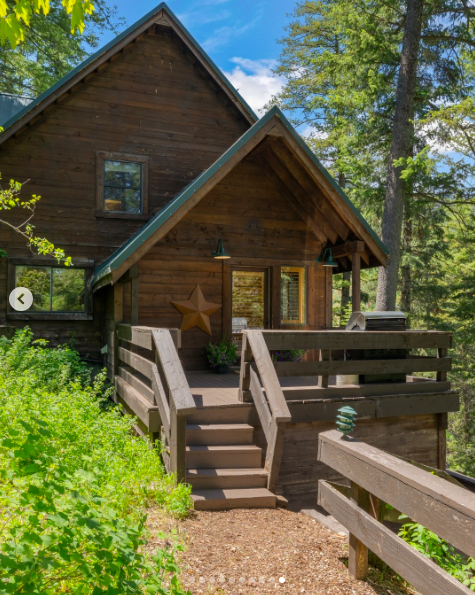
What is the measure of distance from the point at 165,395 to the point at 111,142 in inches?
290

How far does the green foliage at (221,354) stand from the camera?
9.45 metres

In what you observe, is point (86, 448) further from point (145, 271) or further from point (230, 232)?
point (230, 232)

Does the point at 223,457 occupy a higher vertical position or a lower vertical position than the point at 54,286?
lower

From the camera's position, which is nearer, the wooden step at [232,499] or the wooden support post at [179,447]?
the wooden step at [232,499]

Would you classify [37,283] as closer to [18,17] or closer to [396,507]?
[18,17]

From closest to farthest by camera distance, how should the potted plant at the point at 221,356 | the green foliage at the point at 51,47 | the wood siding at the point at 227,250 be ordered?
the potted plant at the point at 221,356
the wood siding at the point at 227,250
the green foliage at the point at 51,47

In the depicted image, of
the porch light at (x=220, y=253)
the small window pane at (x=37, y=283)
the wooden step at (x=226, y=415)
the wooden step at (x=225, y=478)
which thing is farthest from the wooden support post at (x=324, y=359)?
the small window pane at (x=37, y=283)

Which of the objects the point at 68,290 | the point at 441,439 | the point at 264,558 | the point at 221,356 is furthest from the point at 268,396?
the point at 68,290

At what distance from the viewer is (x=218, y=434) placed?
565 cm

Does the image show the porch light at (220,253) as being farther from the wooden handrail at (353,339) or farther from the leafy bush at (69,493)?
the wooden handrail at (353,339)

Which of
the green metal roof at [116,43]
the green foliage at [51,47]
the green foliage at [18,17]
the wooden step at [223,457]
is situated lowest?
the wooden step at [223,457]

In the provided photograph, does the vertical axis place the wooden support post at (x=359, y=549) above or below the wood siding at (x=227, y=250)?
below

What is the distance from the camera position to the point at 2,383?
6.09 meters

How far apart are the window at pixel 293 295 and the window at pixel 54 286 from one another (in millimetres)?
4519
